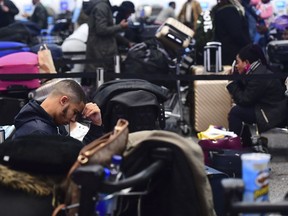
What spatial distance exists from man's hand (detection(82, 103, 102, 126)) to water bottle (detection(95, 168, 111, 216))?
62.9 inches

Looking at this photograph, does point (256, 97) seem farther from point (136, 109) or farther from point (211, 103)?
point (136, 109)

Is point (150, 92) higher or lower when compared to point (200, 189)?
higher

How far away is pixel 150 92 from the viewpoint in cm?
402

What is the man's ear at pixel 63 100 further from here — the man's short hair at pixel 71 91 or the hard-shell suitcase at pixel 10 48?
the hard-shell suitcase at pixel 10 48

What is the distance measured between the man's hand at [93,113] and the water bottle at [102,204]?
1.60 metres

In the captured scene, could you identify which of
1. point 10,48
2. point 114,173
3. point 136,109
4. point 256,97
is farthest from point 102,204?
point 10,48

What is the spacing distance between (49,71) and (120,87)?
2.12 metres

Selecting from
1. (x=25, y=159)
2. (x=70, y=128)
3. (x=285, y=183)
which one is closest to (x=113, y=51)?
(x=285, y=183)

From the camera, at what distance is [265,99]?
5883 millimetres

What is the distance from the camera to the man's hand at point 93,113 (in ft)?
12.3

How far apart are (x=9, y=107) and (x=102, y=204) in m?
3.74

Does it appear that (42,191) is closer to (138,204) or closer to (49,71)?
(138,204)

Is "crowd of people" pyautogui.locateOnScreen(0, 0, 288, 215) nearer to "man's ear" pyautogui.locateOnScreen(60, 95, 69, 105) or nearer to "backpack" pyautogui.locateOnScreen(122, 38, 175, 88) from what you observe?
"man's ear" pyautogui.locateOnScreen(60, 95, 69, 105)

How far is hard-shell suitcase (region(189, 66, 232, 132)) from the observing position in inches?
272
